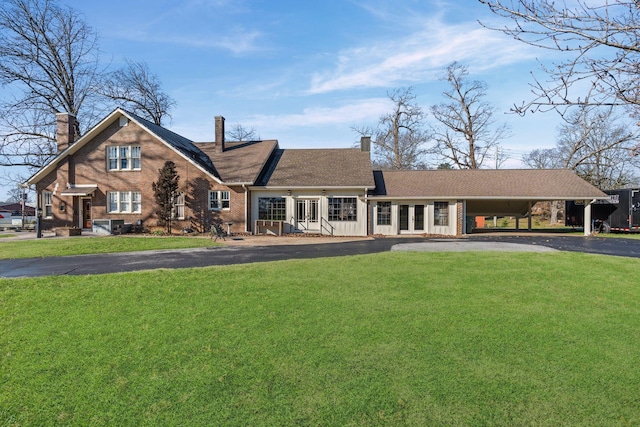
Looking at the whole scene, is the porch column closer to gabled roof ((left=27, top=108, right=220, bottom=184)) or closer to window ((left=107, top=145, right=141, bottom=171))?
gabled roof ((left=27, top=108, right=220, bottom=184))

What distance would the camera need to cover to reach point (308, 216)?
23.4 metres

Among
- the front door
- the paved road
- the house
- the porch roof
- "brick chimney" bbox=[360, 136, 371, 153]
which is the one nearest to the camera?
the paved road

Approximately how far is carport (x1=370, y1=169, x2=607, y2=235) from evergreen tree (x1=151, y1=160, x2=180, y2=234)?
493 inches

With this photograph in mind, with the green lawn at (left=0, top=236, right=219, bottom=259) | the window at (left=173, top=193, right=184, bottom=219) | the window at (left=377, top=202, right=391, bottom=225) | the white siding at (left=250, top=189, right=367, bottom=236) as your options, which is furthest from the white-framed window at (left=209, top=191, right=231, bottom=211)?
the window at (left=377, top=202, right=391, bottom=225)

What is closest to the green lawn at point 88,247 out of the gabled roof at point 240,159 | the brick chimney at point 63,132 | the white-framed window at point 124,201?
the gabled roof at point 240,159

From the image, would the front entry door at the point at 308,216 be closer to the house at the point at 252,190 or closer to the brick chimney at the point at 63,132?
the house at the point at 252,190

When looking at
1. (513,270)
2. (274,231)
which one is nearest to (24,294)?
(513,270)

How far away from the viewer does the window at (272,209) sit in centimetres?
2358

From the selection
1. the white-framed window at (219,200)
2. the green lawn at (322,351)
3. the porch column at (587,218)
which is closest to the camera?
the green lawn at (322,351)

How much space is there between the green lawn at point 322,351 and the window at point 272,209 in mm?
15105

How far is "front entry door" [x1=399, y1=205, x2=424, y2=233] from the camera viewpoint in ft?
77.2

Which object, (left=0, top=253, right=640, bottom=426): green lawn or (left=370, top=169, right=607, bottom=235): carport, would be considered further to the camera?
(left=370, top=169, right=607, bottom=235): carport

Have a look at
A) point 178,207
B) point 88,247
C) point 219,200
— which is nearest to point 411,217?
point 219,200

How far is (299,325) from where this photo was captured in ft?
19.1
